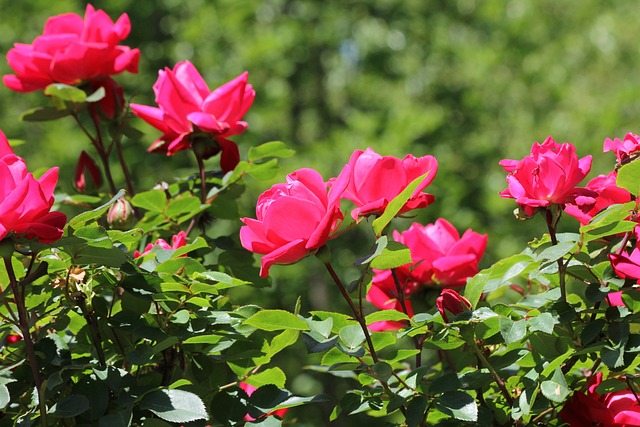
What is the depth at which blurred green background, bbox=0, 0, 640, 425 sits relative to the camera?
573cm

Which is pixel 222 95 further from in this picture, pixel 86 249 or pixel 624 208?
Result: pixel 624 208

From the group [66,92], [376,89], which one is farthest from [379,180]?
[376,89]

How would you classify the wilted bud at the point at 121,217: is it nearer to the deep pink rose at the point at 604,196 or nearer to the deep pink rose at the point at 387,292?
the deep pink rose at the point at 387,292

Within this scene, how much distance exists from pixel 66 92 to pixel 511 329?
69 centimetres

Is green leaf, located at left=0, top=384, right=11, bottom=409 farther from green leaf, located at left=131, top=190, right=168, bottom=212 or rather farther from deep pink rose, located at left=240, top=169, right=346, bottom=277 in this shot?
green leaf, located at left=131, top=190, right=168, bottom=212

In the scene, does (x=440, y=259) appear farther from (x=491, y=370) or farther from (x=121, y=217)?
(x=121, y=217)

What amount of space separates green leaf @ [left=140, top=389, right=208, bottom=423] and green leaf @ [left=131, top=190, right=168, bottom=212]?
34 cm

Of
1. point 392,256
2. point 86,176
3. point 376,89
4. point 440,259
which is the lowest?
point 376,89

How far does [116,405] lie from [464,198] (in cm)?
517

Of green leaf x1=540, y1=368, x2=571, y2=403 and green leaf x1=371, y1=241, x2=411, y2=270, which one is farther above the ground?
green leaf x1=371, y1=241, x2=411, y2=270

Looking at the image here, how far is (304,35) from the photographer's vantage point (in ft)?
21.9

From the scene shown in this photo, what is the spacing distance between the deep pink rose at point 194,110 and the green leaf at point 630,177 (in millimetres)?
522

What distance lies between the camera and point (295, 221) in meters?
0.77

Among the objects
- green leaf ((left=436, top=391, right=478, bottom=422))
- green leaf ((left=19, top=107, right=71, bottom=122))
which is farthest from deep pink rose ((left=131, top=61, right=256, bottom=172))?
green leaf ((left=436, top=391, right=478, bottom=422))
